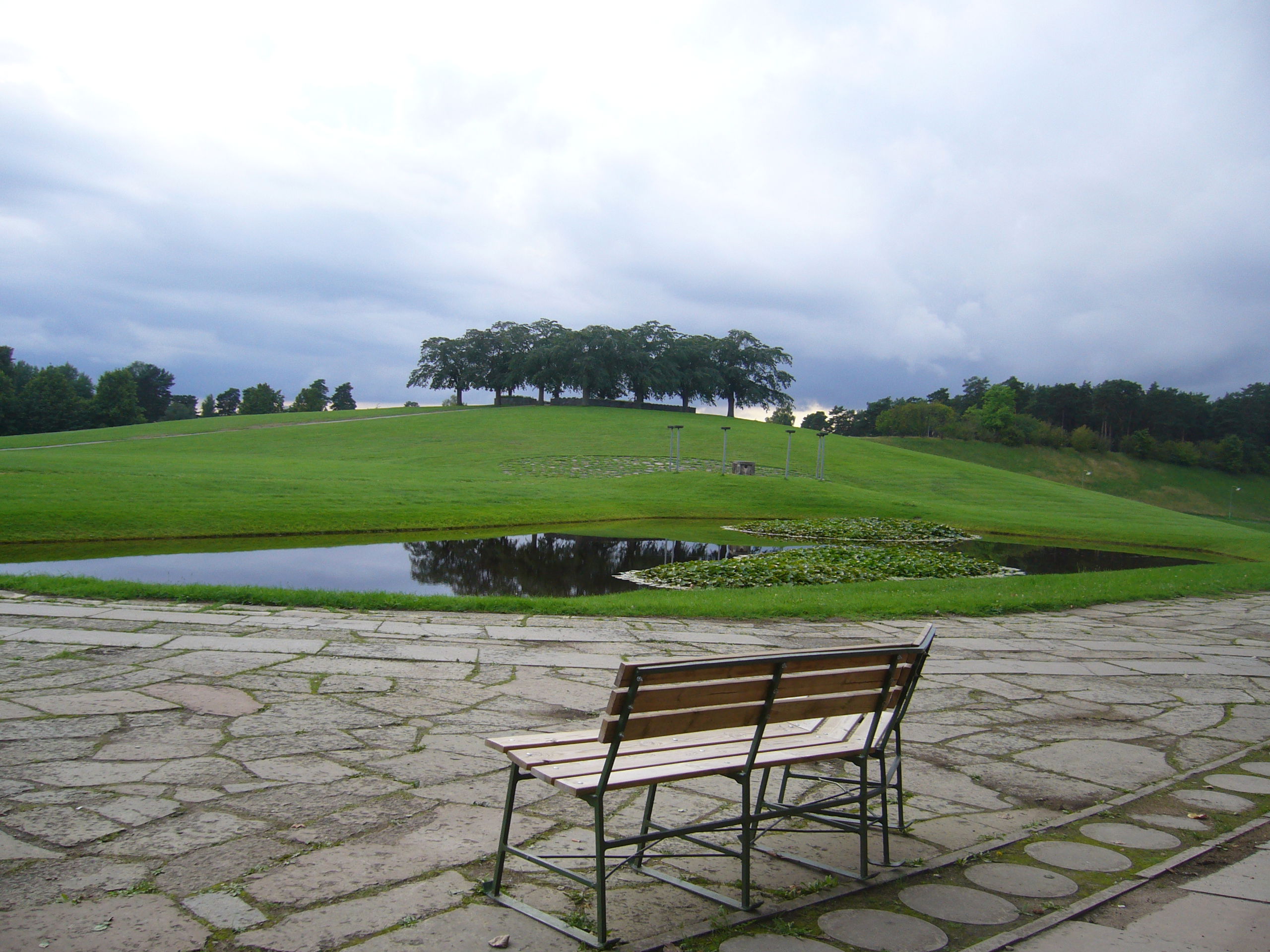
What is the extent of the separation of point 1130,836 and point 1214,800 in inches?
33.3

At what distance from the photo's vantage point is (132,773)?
4004 mm

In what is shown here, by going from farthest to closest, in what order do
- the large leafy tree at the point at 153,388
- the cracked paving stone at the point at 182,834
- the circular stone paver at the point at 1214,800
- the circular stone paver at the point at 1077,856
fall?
the large leafy tree at the point at 153,388 < the circular stone paver at the point at 1214,800 < the circular stone paver at the point at 1077,856 < the cracked paving stone at the point at 182,834

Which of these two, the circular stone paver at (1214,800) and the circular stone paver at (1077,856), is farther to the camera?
the circular stone paver at (1214,800)

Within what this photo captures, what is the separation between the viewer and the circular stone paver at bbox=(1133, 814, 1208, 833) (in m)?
3.76

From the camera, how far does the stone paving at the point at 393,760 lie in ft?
9.29

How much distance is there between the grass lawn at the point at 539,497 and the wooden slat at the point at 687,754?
5.67 meters

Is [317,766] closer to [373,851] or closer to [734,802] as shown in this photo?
[373,851]

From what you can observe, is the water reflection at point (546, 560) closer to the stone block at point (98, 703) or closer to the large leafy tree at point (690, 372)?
the stone block at point (98, 703)

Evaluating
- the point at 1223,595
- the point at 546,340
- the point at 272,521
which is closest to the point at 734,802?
the point at 1223,595

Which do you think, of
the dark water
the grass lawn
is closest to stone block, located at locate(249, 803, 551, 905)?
the grass lawn

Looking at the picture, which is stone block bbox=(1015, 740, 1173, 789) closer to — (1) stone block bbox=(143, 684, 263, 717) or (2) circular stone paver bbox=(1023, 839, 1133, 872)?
(2) circular stone paver bbox=(1023, 839, 1133, 872)

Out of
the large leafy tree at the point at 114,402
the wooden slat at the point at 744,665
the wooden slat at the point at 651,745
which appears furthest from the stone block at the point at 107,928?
the large leafy tree at the point at 114,402

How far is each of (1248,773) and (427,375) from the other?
85.7 m

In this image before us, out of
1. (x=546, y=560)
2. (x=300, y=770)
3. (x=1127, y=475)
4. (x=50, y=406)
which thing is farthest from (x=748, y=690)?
(x=1127, y=475)
